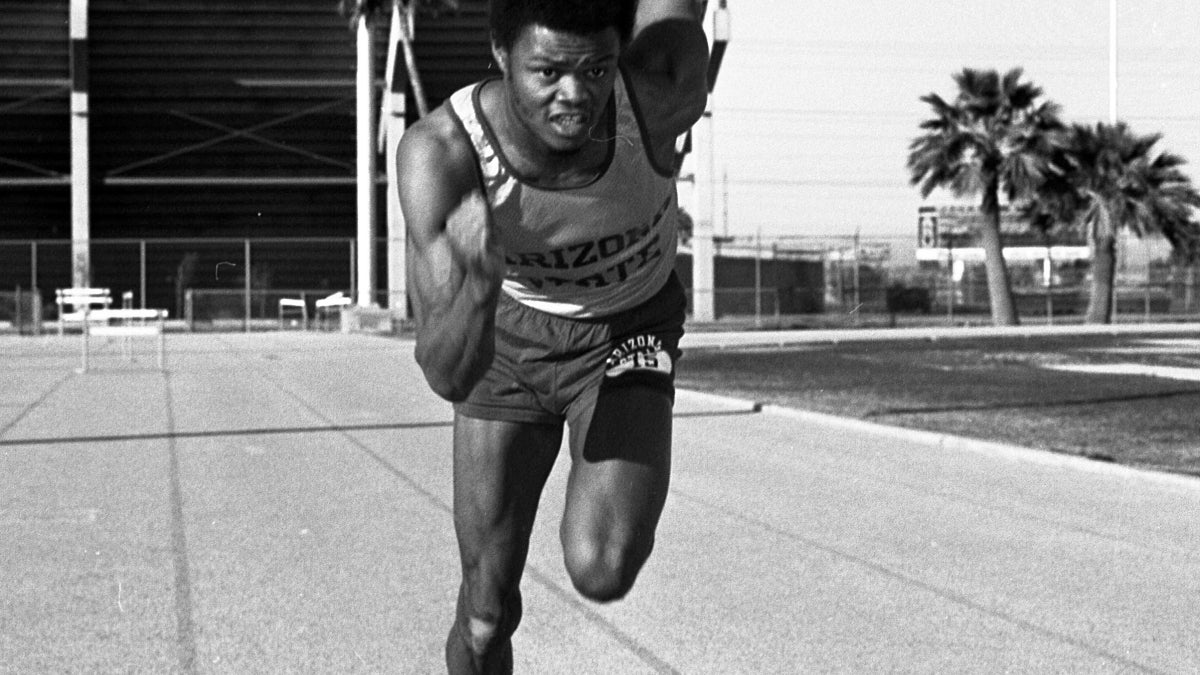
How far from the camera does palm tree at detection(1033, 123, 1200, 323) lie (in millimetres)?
47812

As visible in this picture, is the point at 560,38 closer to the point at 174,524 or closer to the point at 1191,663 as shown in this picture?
the point at 1191,663

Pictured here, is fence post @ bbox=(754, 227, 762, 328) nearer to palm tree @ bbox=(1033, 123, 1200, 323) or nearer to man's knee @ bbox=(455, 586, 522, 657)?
palm tree @ bbox=(1033, 123, 1200, 323)

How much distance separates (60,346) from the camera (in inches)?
1544

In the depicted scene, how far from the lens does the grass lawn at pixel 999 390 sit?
14.6 meters

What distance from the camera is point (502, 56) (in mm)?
3914

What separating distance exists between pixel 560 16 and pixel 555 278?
73cm

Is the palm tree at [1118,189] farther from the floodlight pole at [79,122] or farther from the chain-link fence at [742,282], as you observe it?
the floodlight pole at [79,122]

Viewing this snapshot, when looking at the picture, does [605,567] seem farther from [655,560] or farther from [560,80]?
[655,560]

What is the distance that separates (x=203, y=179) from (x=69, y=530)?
47904 millimetres

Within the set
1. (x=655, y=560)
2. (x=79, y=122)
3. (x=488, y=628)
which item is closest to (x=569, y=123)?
(x=488, y=628)

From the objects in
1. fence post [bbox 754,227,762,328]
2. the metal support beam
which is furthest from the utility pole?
the metal support beam

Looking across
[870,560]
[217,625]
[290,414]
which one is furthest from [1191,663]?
[290,414]

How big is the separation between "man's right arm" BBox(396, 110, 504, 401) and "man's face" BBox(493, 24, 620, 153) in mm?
184

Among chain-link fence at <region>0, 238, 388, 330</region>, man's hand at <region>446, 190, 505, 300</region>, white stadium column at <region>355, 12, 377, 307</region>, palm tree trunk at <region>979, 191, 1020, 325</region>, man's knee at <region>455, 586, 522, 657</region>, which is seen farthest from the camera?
chain-link fence at <region>0, 238, 388, 330</region>
